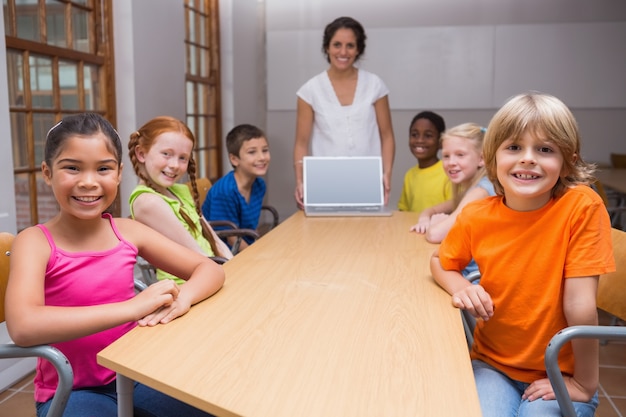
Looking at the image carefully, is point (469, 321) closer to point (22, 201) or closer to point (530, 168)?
point (530, 168)

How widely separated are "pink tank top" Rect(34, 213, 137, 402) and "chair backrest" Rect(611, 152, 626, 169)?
5.18 m

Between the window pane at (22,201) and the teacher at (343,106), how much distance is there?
1327 mm

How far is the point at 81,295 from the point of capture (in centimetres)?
129

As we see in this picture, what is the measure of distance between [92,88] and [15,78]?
27.4 inches

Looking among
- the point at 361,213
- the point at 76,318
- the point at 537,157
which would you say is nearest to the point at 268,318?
the point at 76,318

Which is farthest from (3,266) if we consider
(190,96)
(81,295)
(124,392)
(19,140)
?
(190,96)

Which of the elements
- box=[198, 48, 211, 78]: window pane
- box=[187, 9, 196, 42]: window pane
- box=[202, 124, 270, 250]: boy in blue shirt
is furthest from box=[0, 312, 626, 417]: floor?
box=[198, 48, 211, 78]: window pane

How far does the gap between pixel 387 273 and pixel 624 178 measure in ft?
11.4

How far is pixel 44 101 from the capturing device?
3.03 metres

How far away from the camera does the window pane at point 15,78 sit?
8.97 ft

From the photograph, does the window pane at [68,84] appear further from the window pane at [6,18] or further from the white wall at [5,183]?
the white wall at [5,183]

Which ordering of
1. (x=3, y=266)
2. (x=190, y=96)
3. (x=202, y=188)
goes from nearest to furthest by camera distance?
(x=3, y=266), (x=202, y=188), (x=190, y=96)

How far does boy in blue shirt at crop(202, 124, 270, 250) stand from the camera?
9.56 feet

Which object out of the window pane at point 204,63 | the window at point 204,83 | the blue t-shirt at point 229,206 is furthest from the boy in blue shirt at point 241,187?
the window pane at point 204,63
